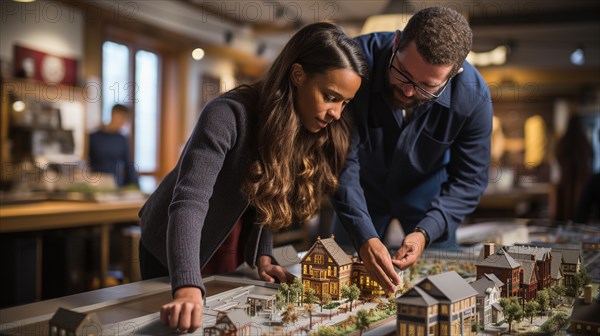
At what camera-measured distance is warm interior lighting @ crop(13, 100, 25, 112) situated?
5.65m

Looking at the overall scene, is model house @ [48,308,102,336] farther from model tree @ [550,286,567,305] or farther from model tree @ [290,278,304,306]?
model tree @ [550,286,567,305]

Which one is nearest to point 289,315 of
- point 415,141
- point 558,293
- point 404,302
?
point 404,302

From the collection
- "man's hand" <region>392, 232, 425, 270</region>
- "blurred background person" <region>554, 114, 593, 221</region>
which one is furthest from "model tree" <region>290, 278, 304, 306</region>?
"blurred background person" <region>554, 114, 593, 221</region>

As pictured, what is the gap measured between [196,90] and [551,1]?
5.15 metres

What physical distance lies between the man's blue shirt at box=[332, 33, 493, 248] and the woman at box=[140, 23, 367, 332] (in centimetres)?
21

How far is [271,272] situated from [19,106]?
478 centimetres

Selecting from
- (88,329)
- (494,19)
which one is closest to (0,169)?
(88,329)

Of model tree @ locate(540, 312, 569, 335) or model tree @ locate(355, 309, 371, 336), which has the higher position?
model tree @ locate(355, 309, 371, 336)

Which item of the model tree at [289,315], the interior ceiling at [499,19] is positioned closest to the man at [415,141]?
the model tree at [289,315]

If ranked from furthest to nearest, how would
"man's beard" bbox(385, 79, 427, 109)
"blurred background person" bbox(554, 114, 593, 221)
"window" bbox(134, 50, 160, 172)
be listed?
"window" bbox(134, 50, 160, 172), "blurred background person" bbox(554, 114, 593, 221), "man's beard" bbox(385, 79, 427, 109)

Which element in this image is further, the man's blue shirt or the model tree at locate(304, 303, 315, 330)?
the man's blue shirt

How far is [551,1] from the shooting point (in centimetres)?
750

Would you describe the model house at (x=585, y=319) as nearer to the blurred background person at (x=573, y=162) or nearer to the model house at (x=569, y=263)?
the model house at (x=569, y=263)

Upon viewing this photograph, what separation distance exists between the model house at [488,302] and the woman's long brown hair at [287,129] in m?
0.60
